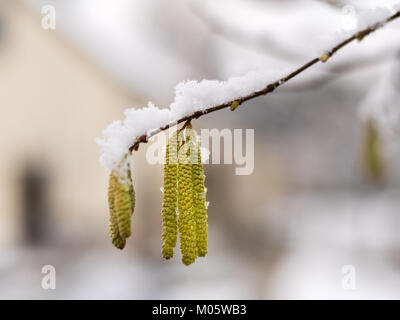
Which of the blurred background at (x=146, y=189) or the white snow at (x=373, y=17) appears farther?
the blurred background at (x=146, y=189)

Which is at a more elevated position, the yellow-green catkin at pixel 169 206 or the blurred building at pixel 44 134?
the blurred building at pixel 44 134

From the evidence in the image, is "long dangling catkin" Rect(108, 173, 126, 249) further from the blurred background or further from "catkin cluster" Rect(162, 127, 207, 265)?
the blurred background

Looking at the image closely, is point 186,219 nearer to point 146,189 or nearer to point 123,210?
point 123,210

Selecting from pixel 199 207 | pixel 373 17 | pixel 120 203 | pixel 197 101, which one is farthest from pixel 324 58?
pixel 120 203

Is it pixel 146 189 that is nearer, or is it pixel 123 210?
pixel 123 210

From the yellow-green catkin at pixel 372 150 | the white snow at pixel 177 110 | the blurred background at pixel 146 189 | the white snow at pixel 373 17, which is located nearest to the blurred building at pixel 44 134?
the blurred background at pixel 146 189

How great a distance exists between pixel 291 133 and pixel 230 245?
14.8 ft

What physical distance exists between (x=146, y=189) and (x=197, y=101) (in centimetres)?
871

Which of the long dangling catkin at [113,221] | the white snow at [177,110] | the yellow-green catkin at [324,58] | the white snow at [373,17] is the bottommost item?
the long dangling catkin at [113,221]

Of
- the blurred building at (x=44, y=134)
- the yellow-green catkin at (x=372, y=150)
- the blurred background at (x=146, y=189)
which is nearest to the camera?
the yellow-green catkin at (x=372, y=150)

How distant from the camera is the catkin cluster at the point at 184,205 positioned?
2.94 feet

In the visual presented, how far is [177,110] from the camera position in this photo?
3.04 feet

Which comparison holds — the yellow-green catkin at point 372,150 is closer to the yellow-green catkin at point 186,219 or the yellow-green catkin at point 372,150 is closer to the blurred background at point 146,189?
the yellow-green catkin at point 186,219

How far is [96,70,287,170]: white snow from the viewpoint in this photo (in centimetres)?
91
